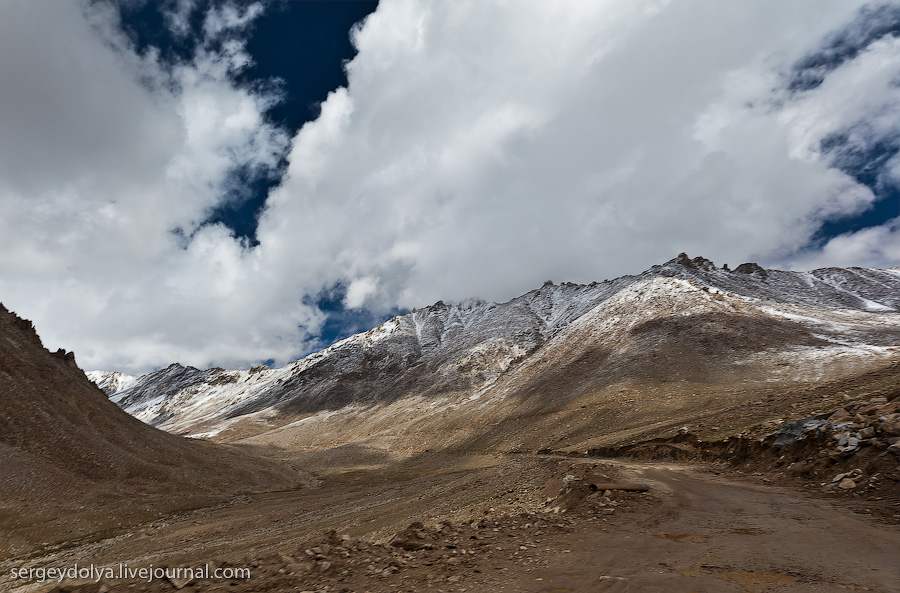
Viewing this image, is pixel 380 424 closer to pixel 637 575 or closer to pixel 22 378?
pixel 22 378

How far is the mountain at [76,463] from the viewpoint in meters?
25.2

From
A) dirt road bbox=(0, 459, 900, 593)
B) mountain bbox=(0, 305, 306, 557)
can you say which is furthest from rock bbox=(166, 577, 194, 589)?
mountain bbox=(0, 305, 306, 557)

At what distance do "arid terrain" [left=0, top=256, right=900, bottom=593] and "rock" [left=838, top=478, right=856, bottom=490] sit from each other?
6cm

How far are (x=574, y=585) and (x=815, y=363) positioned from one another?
70.9 m

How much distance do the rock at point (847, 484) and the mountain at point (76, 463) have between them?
36.9m

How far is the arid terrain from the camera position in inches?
363

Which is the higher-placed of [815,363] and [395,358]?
[395,358]

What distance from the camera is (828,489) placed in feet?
46.4

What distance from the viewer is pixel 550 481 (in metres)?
19.1

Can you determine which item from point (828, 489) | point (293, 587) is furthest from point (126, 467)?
point (828, 489)

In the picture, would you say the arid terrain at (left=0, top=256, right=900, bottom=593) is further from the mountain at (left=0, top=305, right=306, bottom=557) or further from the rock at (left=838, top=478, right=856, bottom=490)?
the mountain at (left=0, top=305, right=306, bottom=557)

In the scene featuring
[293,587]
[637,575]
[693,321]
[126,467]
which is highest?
[693,321]

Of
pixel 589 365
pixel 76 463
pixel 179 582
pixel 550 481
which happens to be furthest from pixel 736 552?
pixel 589 365

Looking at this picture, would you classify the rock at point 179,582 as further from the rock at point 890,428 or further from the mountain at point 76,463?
the rock at point 890,428
